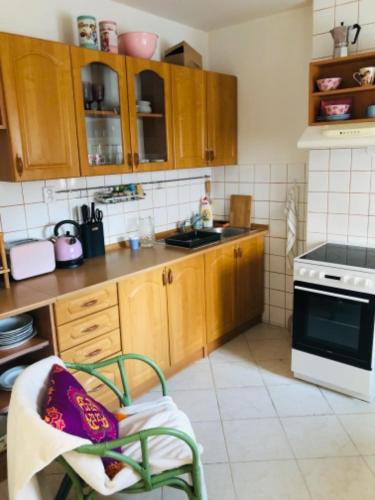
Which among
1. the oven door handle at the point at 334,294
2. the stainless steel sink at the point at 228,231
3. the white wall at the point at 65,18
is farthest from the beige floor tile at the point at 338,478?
the white wall at the point at 65,18

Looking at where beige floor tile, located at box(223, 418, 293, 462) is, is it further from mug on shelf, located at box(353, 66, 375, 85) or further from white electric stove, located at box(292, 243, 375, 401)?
mug on shelf, located at box(353, 66, 375, 85)

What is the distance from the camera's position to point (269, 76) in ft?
10.3

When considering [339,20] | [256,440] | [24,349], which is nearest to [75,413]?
[24,349]

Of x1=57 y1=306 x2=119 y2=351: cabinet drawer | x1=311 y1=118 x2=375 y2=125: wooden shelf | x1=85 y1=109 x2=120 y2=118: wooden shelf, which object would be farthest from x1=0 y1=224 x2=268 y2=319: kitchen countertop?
x1=311 y1=118 x2=375 y2=125: wooden shelf

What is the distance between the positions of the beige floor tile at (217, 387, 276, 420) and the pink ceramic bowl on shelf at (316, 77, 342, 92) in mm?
1859

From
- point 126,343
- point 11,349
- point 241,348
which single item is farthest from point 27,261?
point 241,348

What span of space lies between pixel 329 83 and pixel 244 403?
1.95 metres

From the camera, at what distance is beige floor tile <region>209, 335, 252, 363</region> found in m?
2.95

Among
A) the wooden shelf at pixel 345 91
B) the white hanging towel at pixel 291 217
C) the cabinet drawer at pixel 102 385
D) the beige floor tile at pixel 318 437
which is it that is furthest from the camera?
the white hanging towel at pixel 291 217

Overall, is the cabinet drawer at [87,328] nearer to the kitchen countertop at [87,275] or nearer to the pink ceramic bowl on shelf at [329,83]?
the kitchen countertop at [87,275]

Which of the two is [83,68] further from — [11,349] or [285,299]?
[285,299]

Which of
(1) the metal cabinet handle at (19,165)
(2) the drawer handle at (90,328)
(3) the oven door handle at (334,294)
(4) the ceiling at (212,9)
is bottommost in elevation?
(2) the drawer handle at (90,328)

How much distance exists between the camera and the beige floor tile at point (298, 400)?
92.6 inches

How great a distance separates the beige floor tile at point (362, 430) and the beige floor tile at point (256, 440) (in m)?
0.35
